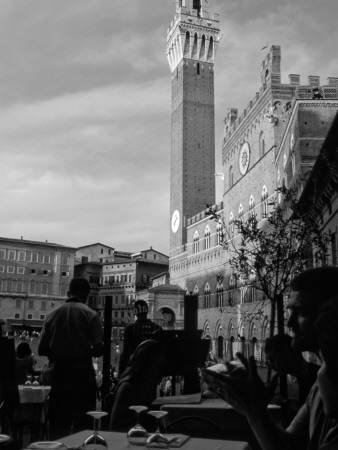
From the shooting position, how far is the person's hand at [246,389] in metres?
1.72

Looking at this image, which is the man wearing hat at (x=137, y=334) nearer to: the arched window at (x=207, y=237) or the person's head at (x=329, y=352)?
the person's head at (x=329, y=352)

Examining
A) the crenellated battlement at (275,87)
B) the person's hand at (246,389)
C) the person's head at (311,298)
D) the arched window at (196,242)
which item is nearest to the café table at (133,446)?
the person's head at (311,298)

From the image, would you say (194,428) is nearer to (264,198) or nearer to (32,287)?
(264,198)

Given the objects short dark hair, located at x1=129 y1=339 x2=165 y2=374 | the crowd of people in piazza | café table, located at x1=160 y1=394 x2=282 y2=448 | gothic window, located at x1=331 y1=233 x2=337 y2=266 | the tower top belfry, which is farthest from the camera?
the tower top belfry

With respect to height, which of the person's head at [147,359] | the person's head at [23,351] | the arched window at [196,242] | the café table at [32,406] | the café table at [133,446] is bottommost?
the café table at [32,406]

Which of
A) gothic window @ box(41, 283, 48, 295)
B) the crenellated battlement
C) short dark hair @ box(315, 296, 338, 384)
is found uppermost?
the crenellated battlement

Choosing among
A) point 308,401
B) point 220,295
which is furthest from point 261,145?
point 308,401

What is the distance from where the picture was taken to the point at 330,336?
146 centimetres

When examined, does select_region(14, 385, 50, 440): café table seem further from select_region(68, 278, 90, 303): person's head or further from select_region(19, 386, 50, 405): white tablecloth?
select_region(68, 278, 90, 303): person's head

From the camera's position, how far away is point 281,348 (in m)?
3.25

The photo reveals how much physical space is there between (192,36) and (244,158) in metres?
20.1

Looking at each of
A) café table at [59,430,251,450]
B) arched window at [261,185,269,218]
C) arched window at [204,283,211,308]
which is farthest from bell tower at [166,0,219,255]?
café table at [59,430,251,450]

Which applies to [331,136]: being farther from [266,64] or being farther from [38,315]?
[38,315]

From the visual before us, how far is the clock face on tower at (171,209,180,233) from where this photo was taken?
47.2 metres
